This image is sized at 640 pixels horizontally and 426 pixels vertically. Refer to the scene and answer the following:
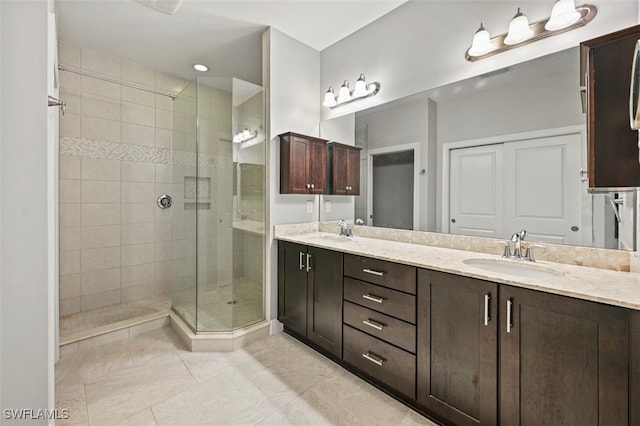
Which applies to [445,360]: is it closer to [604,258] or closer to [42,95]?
[604,258]

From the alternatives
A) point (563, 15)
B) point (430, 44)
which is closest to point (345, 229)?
point (430, 44)

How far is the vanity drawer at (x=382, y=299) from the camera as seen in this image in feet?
5.02

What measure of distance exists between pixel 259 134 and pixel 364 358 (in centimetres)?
199

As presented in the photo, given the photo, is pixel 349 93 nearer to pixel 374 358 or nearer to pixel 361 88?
pixel 361 88

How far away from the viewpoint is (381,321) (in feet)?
5.46

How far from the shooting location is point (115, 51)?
2.77 meters

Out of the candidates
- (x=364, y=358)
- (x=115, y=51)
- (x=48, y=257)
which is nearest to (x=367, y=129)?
(x=364, y=358)

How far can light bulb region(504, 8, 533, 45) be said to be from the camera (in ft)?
5.21

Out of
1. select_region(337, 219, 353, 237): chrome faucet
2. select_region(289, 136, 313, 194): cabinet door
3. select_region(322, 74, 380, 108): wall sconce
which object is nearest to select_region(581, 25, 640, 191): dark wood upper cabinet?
select_region(322, 74, 380, 108): wall sconce

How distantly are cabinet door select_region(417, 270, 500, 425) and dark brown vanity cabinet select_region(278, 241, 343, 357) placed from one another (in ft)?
2.07

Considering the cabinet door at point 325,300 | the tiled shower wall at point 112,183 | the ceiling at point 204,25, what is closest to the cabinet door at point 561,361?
the cabinet door at point 325,300

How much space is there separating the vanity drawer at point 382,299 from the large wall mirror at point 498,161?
28.3 inches

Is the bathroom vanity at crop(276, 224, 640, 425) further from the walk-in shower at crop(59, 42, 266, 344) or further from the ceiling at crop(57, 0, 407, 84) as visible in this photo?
the ceiling at crop(57, 0, 407, 84)

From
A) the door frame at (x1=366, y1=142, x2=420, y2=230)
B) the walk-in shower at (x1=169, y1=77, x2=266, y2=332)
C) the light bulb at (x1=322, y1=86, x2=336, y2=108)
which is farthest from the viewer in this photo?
the light bulb at (x1=322, y1=86, x2=336, y2=108)
